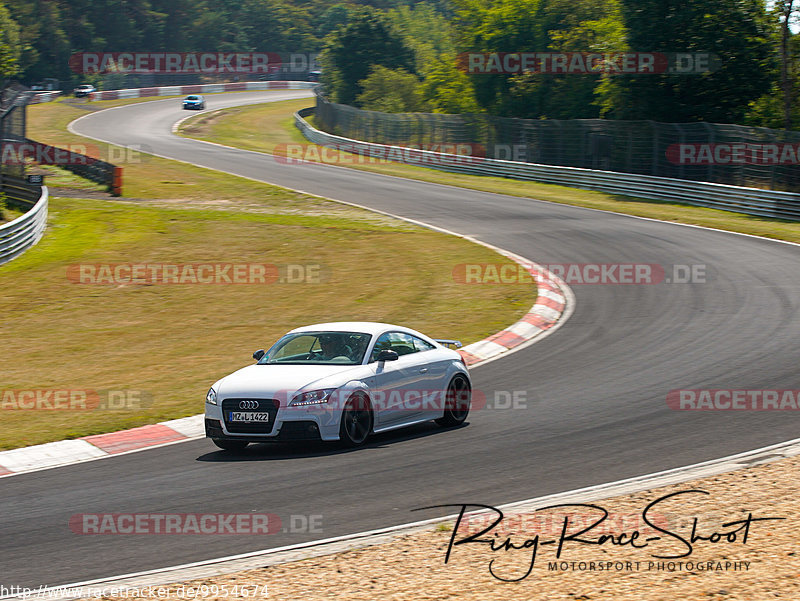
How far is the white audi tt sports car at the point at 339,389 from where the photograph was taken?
34.3 feet

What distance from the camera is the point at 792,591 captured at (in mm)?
6176

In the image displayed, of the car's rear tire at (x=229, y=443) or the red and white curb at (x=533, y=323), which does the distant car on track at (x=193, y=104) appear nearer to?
the red and white curb at (x=533, y=323)

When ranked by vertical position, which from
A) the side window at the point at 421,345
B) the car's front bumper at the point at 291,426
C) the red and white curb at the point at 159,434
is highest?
the side window at the point at 421,345

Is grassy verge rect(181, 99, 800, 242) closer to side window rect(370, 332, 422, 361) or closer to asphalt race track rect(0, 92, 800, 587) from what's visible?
asphalt race track rect(0, 92, 800, 587)

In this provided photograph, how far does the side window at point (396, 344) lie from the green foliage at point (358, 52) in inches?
2734

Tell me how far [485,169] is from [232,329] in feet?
95.9

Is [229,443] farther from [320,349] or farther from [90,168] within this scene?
[90,168]

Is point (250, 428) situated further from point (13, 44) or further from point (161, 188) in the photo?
point (13, 44)

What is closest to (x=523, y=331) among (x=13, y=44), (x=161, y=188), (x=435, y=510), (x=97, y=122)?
(x=435, y=510)

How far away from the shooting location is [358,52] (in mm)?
81125

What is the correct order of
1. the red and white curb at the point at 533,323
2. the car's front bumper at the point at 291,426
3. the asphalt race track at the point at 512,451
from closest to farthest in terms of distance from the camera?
the asphalt race track at the point at 512,451
the car's front bumper at the point at 291,426
the red and white curb at the point at 533,323

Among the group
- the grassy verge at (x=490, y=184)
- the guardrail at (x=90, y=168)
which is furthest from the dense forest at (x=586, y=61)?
the guardrail at (x=90, y=168)

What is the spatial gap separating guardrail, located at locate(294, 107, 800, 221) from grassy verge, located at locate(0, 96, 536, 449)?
11.1 metres

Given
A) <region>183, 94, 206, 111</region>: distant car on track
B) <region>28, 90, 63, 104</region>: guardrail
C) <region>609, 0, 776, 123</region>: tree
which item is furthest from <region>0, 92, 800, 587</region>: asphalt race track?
<region>28, 90, 63, 104</region>: guardrail
